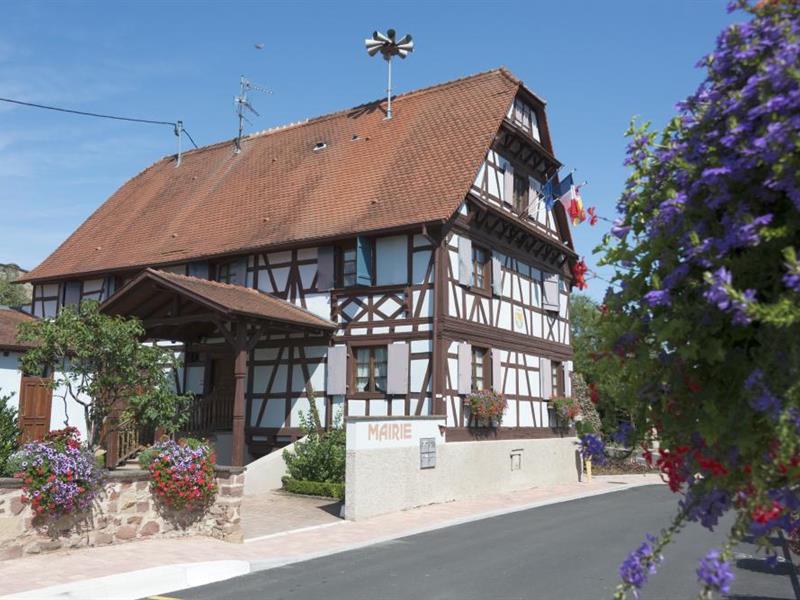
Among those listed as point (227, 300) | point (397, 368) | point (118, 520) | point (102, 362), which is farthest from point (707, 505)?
point (397, 368)

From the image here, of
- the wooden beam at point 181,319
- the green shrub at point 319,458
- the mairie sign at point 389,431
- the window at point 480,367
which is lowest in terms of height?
the green shrub at point 319,458

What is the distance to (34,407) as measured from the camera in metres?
19.5

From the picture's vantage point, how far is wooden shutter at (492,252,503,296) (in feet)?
65.0

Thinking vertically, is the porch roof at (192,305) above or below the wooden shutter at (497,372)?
above

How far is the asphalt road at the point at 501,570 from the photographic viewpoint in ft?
26.3

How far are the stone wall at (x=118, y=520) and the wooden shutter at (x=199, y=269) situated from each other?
36.7 feet

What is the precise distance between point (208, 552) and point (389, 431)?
5.26 metres

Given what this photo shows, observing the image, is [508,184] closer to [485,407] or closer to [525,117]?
[525,117]

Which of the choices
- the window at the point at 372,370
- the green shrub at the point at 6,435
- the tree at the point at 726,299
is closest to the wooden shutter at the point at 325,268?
the window at the point at 372,370

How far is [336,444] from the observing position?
16531 mm

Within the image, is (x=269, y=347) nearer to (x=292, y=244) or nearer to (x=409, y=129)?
(x=292, y=244)

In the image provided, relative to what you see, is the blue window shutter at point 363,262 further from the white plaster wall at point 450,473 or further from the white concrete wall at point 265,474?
the white plaster wall at point 450,473

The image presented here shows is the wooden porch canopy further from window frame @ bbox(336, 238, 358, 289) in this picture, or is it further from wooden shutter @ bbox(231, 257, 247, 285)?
wooden shutter @ bbox(231, 257, 247, 285)

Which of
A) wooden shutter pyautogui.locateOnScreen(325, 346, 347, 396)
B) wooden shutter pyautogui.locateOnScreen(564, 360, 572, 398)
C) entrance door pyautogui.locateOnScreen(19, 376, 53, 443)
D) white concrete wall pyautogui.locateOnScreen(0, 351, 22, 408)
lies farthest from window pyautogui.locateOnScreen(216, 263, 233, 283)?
wooden shutter pyautogui.locateOnScreen(564, 360, 572, 398)
